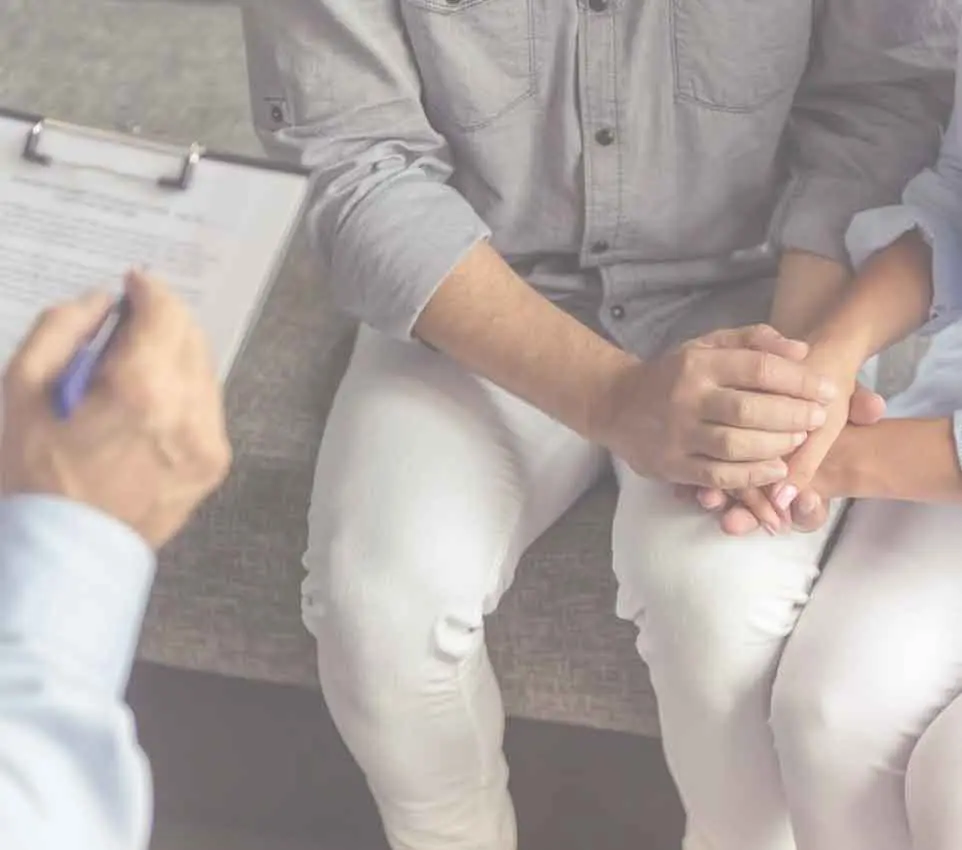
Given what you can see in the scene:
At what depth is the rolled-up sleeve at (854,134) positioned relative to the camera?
1.04m

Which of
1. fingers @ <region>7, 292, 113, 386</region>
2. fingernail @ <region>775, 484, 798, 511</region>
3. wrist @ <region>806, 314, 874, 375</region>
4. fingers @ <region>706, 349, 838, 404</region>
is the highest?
fingers @ <region>7, 292, 113, 386</region>

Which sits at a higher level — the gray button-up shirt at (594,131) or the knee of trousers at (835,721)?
the gray button-up shirt at (594,131)

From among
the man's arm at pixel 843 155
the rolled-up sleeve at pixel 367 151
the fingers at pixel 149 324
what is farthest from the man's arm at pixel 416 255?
the fingers at pixel 149 324

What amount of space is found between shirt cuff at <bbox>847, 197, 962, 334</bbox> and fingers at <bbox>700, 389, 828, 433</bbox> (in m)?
0.14

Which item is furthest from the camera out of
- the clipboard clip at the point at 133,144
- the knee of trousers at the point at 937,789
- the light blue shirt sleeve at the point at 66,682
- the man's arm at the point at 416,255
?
the clipboard clip at the point at 133,144

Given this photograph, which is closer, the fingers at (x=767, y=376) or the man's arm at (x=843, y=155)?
the fingers at (x=767, y=376)

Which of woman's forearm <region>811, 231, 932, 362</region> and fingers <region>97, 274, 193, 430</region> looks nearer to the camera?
fingers <region>97, 274, 193, 430</region>

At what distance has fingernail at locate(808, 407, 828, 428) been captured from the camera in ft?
3.12

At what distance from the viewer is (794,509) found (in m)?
0.99

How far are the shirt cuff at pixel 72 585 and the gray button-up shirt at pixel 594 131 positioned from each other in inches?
16.7

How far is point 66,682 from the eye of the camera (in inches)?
23.7

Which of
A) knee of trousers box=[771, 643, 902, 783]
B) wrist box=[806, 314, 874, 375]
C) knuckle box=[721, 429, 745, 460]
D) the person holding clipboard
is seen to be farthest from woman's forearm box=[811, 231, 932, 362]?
the person holding clipboard

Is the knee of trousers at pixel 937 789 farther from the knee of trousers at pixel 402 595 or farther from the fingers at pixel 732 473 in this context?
the knee of trousers at pixel 402 595

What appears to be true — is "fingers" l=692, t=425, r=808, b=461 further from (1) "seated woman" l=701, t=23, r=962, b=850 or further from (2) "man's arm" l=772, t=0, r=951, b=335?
(2) "man's arm" l=772, t=0, r=951, b=335
